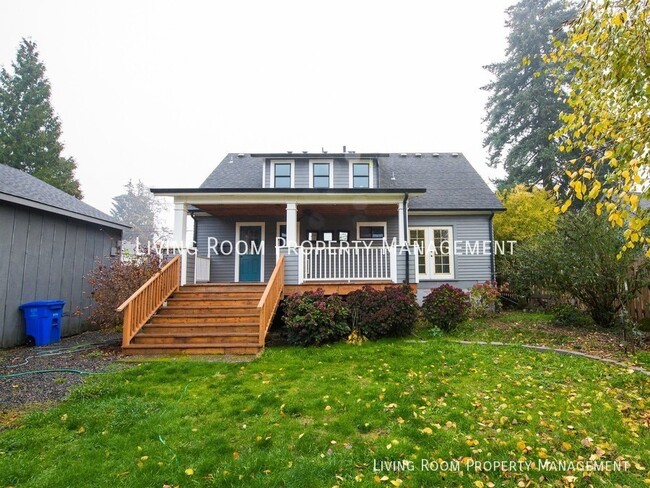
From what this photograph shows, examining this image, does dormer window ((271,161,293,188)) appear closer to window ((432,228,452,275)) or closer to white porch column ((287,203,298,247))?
white porch column ((287,203,298,247))

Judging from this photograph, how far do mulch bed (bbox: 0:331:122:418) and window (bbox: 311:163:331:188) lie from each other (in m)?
7.75

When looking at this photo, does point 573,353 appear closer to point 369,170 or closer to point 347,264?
point 347,264

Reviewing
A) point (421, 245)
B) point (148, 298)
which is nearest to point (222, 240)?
point (148, 298)

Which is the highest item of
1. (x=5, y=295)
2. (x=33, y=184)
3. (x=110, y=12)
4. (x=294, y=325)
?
(x=110, y=12)

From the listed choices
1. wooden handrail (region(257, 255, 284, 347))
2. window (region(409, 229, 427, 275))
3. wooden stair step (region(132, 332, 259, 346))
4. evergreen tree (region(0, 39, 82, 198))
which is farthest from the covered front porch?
evergreen tree (region(0, 39, 82, 198))

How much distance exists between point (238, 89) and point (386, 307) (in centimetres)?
2361

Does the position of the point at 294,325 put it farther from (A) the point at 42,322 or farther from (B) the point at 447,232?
(B) the point at 447,232

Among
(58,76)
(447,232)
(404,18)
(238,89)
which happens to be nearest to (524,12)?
(404,18)

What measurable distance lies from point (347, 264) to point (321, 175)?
4552 mm

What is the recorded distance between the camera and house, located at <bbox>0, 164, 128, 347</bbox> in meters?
7.20

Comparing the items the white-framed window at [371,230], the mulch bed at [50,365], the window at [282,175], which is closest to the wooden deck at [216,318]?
the mulch bed at [50,365]

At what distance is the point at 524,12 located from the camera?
20.2 meters

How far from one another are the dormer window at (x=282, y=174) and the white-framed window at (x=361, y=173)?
2.27 meters

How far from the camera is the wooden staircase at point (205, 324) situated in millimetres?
6254
